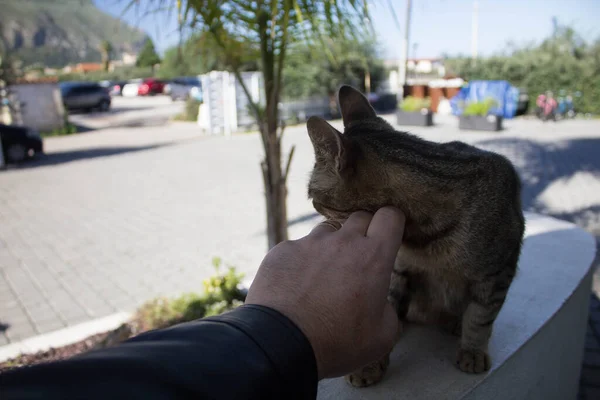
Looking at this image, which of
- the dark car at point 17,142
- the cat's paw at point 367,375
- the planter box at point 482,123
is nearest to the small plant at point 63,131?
the dark car at point 17,142

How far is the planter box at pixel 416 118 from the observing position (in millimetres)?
19500

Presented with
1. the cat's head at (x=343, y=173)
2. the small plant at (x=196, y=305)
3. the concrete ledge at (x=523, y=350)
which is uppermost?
the cat's head at (x=343, y=173)

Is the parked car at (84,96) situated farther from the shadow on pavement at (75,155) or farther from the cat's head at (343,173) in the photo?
the cat's head at (343,173)

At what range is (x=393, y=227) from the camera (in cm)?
144

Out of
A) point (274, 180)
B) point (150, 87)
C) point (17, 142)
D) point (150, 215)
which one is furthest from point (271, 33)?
point (150, 87)

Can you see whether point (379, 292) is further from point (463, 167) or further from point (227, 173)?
point (227, 173)

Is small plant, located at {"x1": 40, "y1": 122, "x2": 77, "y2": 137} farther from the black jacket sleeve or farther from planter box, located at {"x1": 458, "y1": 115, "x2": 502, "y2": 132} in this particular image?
the black jacket sleeve

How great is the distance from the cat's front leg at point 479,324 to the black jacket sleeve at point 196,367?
1.01m

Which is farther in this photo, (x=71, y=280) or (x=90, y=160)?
(x=90, y=160)

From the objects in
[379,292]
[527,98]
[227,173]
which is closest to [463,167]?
[379,292]

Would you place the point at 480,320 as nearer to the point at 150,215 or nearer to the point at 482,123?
the point at 150,215

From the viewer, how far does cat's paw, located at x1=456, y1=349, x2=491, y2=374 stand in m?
1.90

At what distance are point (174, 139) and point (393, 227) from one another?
1860 centimetres

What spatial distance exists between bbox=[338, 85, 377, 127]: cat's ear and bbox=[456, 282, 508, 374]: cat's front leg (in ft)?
3.18
